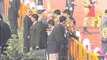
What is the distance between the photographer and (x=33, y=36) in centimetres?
1259

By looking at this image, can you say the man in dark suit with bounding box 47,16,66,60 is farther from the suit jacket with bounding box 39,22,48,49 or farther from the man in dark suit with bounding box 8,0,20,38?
the man in dark suit with bounding box 8,0,20,38

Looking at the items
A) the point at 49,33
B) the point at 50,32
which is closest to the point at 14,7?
the point at 49,33

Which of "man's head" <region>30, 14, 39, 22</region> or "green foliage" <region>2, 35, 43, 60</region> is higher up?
"man's head" <region>30, 14, 39, 22</region>

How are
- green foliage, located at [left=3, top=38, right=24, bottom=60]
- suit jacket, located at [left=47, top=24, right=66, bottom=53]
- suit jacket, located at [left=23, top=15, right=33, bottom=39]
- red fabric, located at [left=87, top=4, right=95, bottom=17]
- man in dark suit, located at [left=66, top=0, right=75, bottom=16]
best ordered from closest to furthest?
suit jacket, located at [left=47, top=24, right=66, bottom=53] → green foliage, located at [left=3, top=38, right=24, bottom=60] → suit jacket, located at [left=23, top=15, right=33, bottom=39] → red fabric, located at [left=87, top=4, right=95, bottom=17] → man in dark suit, located at [left=66, top=0, right=75, bottom=16]

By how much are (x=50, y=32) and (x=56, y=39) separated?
349 mm

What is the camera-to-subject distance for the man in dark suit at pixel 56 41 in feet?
37.6

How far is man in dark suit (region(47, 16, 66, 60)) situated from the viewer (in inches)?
451

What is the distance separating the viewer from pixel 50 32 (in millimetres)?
11758

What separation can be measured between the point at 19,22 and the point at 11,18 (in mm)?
362

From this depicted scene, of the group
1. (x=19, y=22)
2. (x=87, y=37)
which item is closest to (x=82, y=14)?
(x=87, y=37)

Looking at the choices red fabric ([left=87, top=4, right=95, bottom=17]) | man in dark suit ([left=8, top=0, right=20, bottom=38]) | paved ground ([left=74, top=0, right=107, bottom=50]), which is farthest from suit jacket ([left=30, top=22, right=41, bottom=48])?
man in dark suit ([left=8, top=0, right=20, bottom=38])

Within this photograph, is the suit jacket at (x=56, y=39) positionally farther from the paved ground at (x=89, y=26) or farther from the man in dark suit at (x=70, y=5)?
the man in dark suit at (x=70, y=5)

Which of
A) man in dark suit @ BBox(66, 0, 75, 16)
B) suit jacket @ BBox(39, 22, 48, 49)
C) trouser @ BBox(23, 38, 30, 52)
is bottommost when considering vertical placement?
trouser @ BBox(23, 38, 30, 52)

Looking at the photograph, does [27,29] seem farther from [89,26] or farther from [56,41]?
[89,26]
